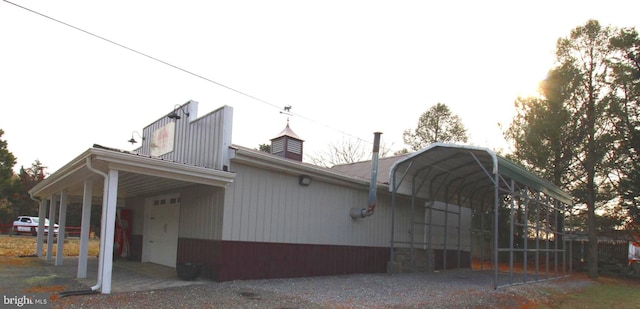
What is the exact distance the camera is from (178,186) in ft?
35.7

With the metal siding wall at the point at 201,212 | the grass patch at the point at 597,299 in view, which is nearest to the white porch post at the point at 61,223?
the metal siding wall at the point at 201,212

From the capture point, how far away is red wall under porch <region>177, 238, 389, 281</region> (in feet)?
Answer: 30.6

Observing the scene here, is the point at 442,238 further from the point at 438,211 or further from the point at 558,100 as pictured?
the point at 558,100

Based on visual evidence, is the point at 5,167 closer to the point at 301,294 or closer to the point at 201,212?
the point at 201,212

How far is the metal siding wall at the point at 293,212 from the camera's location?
9.59m

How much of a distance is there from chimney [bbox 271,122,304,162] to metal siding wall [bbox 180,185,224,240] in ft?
14.9

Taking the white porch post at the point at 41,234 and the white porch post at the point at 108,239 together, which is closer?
the white porch post at the point at 108,239

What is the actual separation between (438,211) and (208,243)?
9278 millimetres

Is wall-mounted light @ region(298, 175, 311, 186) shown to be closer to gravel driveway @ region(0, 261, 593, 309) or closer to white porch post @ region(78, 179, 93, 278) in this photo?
gravel driveway @ region(0, 261, 593, 309)

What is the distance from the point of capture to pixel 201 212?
1009 cm

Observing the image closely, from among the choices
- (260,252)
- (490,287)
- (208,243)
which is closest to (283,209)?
(260,252)

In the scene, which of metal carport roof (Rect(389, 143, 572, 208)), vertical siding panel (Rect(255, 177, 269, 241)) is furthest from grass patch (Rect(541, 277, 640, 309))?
vertical siding panel (Rect(255, 177, 269, 241))

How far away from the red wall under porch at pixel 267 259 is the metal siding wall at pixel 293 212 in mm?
194

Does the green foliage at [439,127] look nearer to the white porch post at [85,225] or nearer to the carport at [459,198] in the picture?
the carport at [459,198]
